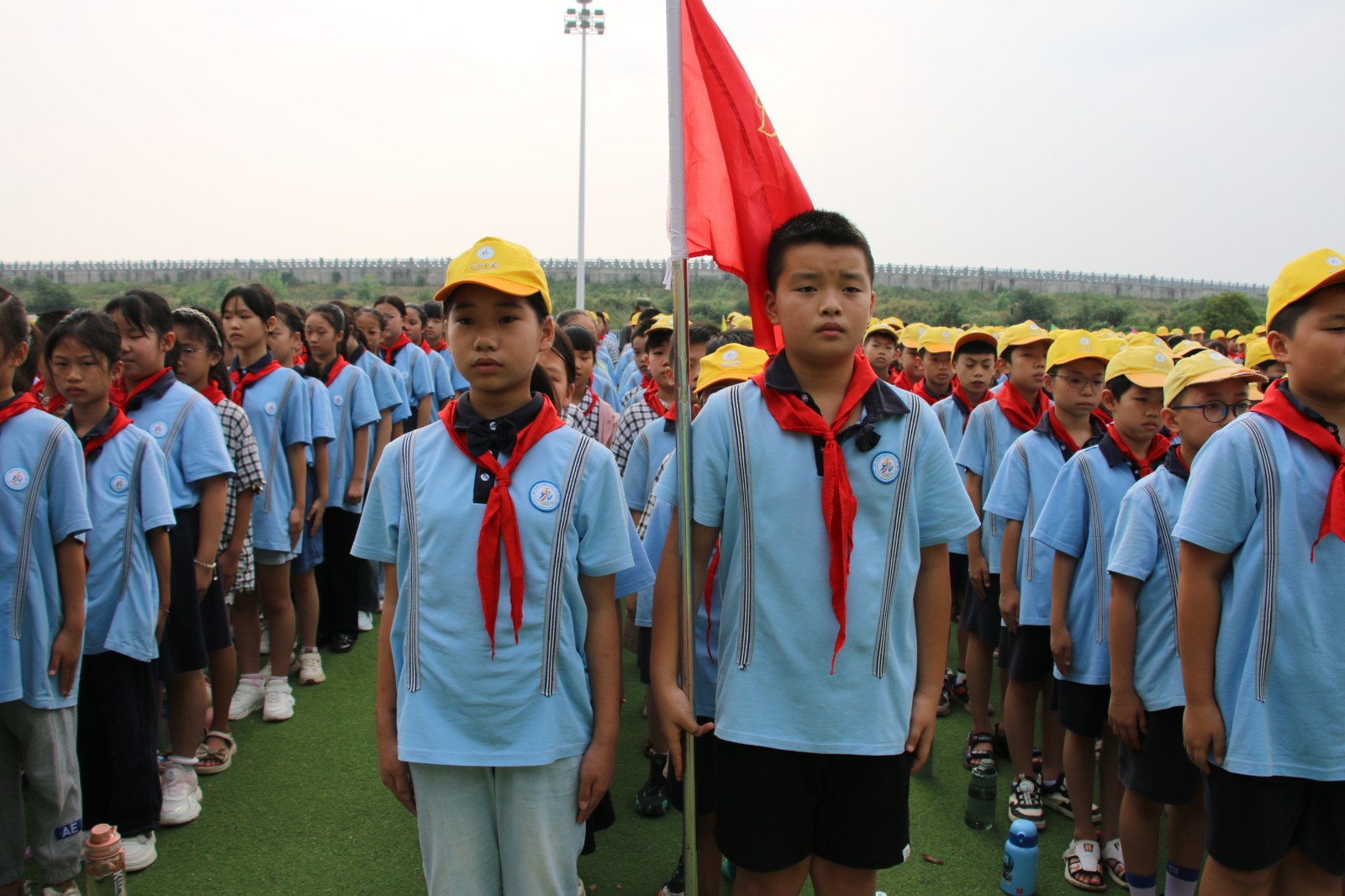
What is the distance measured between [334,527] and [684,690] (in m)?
4.16

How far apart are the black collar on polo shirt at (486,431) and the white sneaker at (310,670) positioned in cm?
354

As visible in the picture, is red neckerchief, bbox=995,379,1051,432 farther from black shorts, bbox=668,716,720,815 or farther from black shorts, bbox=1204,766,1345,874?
black shorts, bbox=668,716,720,815

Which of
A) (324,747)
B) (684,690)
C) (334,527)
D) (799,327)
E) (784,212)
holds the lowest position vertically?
(324,747)

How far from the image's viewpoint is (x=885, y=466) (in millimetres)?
2109

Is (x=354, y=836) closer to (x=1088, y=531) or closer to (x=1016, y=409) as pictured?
(x=1088, y=531)

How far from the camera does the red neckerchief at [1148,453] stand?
11.2ft

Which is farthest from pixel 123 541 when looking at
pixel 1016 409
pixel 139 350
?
pixel 1016 409

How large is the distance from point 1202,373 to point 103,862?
3.60m

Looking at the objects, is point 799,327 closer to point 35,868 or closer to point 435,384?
point 35,868

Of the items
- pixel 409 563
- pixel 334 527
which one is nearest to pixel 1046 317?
pixel 334 527

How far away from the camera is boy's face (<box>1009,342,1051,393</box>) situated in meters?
4.51

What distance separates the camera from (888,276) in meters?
62.7

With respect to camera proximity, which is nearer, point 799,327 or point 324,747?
point 799,327

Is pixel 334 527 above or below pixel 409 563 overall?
below
